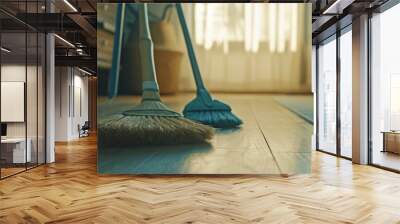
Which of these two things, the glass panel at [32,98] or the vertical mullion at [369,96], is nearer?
the glass panel at [32,98]

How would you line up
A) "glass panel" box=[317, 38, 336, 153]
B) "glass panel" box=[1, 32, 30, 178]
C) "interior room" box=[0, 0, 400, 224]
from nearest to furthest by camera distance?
"interior room" box=[0, 0, 400, 224] < "glass panel" box=[1, 32, 30, 178] < "glass panel" box=[317, 38, 336, 153]

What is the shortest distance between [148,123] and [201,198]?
6.51 feet

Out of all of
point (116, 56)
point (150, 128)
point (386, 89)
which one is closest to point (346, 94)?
point (386, 89)

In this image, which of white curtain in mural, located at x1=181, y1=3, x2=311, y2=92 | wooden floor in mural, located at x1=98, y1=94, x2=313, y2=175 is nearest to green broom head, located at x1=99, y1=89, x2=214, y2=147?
wooden floor in mural, located at x1=98, y1=94, x2=313, y2=175

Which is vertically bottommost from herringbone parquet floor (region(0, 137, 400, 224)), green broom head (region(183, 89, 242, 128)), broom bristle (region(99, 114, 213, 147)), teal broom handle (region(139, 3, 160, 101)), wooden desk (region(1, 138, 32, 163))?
herringbone parquet floor (region(0, 137, 400, 224))

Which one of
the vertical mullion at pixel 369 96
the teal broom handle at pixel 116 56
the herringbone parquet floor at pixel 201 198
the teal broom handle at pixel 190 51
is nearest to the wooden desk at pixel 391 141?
the vertical mullion at pixel 369 96

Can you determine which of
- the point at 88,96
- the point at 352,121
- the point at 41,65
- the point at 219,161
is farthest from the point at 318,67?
the point at 88,96

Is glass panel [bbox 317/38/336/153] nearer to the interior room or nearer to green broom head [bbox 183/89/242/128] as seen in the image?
the interior room

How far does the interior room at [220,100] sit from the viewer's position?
4.69 meters

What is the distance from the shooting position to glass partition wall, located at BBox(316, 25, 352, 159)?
8703mm

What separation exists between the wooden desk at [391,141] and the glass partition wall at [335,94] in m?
1.06

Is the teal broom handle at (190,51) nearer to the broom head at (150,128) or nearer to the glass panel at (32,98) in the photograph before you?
the broom head at (150,128)

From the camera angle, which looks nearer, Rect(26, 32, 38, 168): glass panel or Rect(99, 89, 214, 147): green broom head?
Rect(99, 89, 214, 147): green broom head

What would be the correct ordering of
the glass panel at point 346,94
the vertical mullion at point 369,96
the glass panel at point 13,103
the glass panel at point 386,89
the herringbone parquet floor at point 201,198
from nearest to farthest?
the herringbone parquet floor at point 201,198 → the glass panel at point 13,103 → the glass panel at point 386,89 → the vertical mullion at point 369,96 → the glass panel at point 346,94
